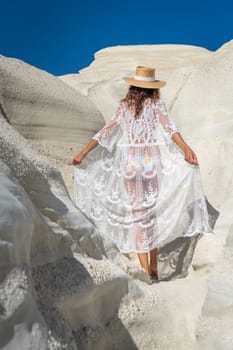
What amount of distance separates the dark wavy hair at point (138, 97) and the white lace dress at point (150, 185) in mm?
36

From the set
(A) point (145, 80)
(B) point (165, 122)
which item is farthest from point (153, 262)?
(A) point (145, 80)

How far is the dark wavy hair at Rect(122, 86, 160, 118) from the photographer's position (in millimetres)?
4316

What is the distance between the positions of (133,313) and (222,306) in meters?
0.34

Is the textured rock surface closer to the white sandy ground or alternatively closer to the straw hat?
the white sandy ground

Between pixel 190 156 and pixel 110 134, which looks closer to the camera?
pixel 190 156

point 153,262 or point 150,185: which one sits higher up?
point 150,185

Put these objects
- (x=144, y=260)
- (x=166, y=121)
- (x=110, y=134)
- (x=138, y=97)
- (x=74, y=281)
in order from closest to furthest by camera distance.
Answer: (x=74, y=281) → (x=144, y=260) → (x=166, y=121) → (x=138, y=97) → (x=110, y=134)

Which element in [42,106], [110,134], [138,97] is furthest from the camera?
[42,106]

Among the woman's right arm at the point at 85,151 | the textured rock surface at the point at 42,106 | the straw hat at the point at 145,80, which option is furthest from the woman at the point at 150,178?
the textured rock surface at the point at 42,106

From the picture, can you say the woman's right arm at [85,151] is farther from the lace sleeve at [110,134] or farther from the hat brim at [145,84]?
the hat brim at [145,84]

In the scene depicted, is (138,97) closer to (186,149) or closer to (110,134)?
(110,134)

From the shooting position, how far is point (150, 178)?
4293mm

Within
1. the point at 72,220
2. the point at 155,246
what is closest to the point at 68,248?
the point at 72,220

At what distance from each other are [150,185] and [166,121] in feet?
1.42
